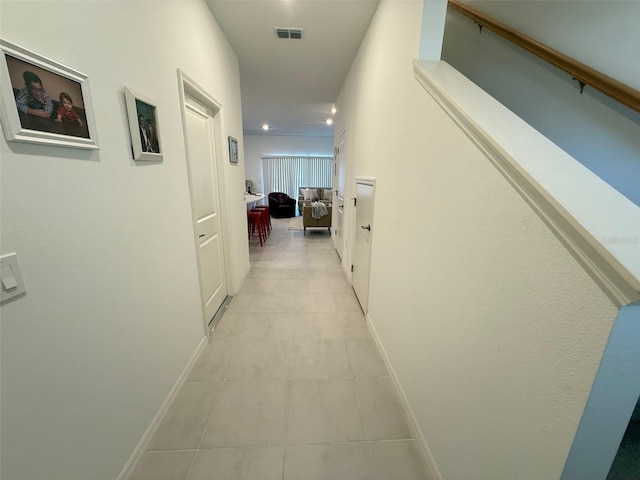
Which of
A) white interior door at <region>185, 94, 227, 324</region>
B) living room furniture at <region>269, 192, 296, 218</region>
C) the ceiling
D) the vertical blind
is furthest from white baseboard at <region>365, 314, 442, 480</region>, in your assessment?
the vertical blind

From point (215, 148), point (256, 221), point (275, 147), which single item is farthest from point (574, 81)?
point (275, 147)

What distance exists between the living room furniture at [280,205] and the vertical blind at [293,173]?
3.49ft

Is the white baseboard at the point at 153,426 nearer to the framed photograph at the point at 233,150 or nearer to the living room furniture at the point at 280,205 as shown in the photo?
the framed photograph at the point at 233,150

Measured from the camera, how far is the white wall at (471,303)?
0.56m

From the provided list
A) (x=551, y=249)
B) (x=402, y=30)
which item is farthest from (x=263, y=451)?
(x=402, y=30)

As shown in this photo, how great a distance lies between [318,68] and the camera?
3174 millimetres

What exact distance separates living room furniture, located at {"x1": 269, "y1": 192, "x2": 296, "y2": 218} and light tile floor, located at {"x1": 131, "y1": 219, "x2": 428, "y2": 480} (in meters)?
5.75

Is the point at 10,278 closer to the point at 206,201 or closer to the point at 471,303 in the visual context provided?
the point at 471,303

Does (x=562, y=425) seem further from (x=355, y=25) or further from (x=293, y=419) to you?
(x=355, y=25)

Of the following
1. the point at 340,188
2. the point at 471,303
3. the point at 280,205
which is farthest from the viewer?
the point at 280,205

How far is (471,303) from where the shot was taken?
88 centimetres

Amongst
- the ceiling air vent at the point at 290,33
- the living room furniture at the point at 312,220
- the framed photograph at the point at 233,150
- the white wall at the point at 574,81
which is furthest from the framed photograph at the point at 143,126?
the living room furniture at the point at 312,220

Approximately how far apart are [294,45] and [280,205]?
18.2 ft

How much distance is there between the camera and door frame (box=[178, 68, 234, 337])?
1.65m
